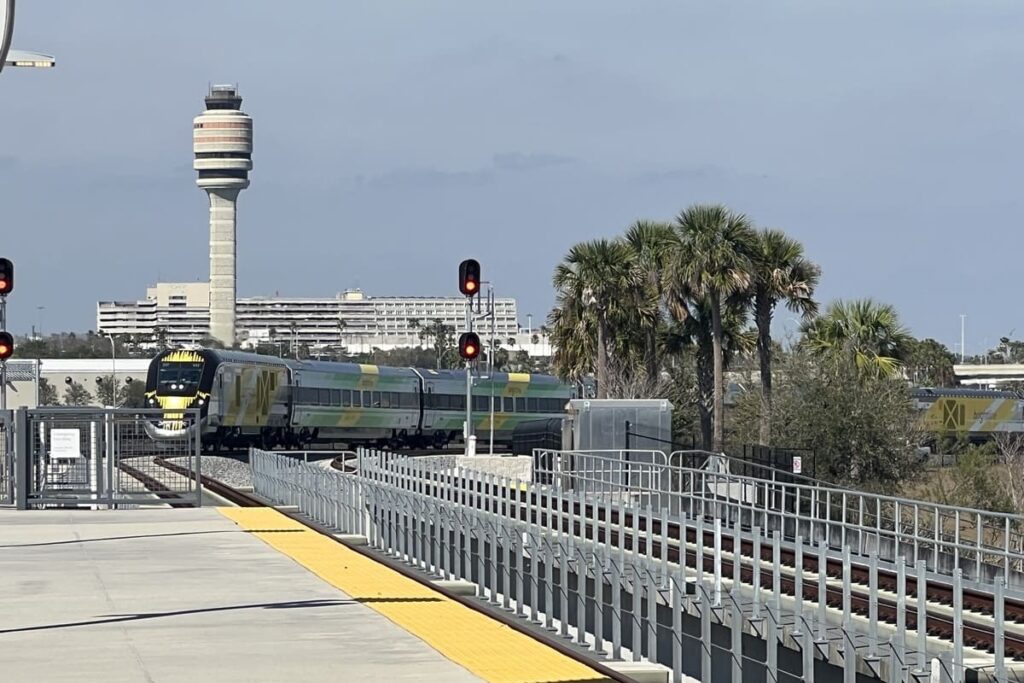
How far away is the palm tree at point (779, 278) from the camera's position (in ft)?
188

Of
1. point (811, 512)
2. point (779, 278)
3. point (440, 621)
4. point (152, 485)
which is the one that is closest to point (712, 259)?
point (779, 278)

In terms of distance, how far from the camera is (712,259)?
56.7 m

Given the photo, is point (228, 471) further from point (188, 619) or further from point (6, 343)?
point (188, 619)

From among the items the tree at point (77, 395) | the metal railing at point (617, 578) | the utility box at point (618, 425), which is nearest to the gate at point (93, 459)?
the metal railing at point (617, 578)

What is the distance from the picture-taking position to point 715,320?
56.6 meters

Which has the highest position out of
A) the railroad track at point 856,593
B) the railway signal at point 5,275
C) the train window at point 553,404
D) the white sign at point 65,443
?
the railway signal at point 5,275

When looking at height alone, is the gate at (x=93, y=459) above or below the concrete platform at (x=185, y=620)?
above

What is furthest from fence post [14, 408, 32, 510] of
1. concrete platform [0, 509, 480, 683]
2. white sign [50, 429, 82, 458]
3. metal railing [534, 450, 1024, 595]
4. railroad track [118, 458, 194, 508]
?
metal railing [534, 450, 1024, 595]

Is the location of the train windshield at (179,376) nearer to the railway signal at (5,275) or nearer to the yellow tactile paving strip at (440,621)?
the railway signal at (5,275)

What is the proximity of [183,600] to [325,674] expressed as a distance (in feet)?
16.9

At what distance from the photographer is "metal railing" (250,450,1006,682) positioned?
12195 mm

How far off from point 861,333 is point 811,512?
136ft

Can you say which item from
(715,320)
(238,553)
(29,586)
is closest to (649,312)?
(715,320)

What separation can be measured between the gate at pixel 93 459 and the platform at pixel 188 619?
7.07 m
